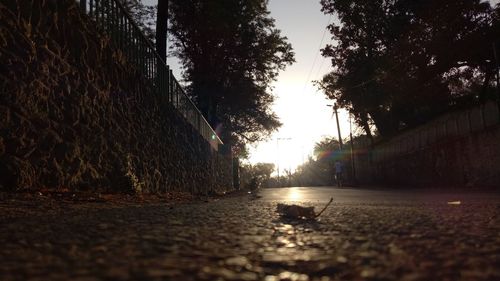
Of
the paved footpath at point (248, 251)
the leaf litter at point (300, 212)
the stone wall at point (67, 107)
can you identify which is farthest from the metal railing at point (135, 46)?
the paved footpath at point (248, 251)

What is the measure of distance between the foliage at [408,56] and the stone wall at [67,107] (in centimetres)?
1506

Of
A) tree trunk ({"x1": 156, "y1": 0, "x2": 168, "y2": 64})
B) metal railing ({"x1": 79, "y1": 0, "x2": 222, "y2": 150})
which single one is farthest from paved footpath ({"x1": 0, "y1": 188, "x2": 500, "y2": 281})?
tree trunk ({"x1": 156, "y1": 0, "x2": 168, "y2": 64})

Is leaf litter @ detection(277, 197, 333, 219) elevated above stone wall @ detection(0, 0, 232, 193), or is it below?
below

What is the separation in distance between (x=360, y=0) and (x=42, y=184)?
82.9 feet

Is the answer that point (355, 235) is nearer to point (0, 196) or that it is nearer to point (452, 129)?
point (0, 196)

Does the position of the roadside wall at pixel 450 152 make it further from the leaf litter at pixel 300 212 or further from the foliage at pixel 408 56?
the leaf litter at pixel 300 212

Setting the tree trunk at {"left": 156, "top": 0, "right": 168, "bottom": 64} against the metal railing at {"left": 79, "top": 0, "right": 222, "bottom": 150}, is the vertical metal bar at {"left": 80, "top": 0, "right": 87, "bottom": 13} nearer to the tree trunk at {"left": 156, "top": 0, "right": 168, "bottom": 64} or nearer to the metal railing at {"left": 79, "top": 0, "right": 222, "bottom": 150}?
the metal railing at {"left": 79, "top": 0, "right": 222, "bottom": 150}

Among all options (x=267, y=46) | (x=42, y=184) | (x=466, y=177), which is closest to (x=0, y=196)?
(x=42, y=184)

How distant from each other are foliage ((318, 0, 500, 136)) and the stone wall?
15060mm

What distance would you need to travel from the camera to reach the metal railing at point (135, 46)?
7043 millimetres

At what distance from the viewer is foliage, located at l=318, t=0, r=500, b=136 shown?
18391 mm

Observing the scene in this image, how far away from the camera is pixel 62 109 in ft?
16.9

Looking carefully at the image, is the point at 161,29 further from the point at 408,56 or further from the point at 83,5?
the point at 408,56

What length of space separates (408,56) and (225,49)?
1053cm
